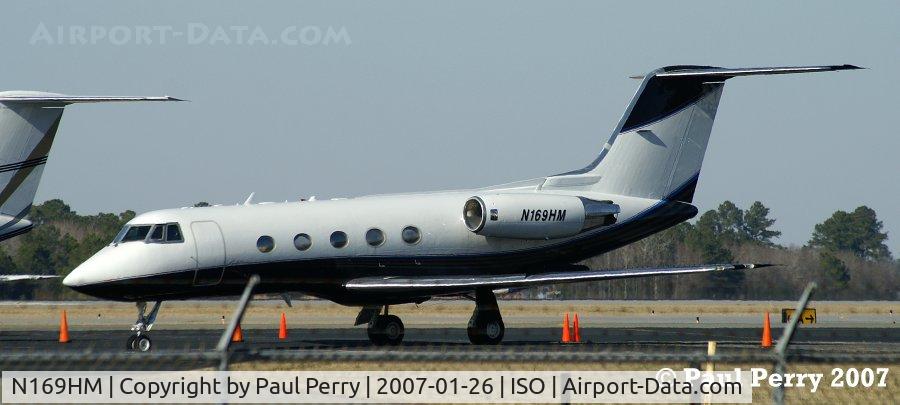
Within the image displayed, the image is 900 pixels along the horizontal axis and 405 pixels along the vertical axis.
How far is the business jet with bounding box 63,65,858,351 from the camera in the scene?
23828 millimetres

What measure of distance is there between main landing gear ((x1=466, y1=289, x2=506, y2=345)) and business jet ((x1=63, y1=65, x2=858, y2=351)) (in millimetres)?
26

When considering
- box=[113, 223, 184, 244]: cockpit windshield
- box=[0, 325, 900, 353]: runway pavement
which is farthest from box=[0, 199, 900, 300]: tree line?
box=[113, 223, 184, 244]: cockpit windshield

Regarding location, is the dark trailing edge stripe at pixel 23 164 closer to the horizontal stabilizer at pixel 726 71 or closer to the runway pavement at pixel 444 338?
the runway pavement at pixel 444 338

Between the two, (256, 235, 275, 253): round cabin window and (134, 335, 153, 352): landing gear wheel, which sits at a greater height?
(256, 235, 275, 253): round cabin window

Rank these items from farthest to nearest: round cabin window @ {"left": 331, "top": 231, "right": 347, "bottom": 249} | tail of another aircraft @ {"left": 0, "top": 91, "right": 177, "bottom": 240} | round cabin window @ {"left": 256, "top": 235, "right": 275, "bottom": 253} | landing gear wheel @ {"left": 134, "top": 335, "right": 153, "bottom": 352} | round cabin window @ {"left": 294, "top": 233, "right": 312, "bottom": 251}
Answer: tail of another aircraft @ {"left": 0, "top": 91, "right": 177, "bottom": 240}, round cabin window @ {"left": 331, "top": 231, "right": 347, "bottom": 249}, round cabin window @ {"left": 294, "top": 233, "right": 312, "bottom": 251}, round cabin window @ {"left": 256, "top": 235, "right": 275, "bottom": 253}, landing gear wheel @ {"left": 134, "top": 335, "right": 153, "bottom": 352}

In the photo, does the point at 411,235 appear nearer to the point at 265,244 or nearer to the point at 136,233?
the point at 265,244

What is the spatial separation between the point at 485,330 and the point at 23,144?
11390 millimetres

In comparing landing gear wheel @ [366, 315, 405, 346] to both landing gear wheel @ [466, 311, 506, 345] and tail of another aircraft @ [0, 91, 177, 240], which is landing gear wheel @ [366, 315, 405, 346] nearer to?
landing gear wheel @ [466, 311, 506, 345]

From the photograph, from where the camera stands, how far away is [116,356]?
31.7 ft

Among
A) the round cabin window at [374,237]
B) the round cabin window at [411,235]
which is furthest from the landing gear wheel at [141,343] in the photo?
the round cabin window at [411,235]

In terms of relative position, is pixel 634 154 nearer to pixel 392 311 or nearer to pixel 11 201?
pixel 11 201

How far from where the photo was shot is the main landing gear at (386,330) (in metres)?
26.0

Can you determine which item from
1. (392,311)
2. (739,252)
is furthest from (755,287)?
(739,252)

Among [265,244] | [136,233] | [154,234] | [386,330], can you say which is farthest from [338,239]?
[136,233]
